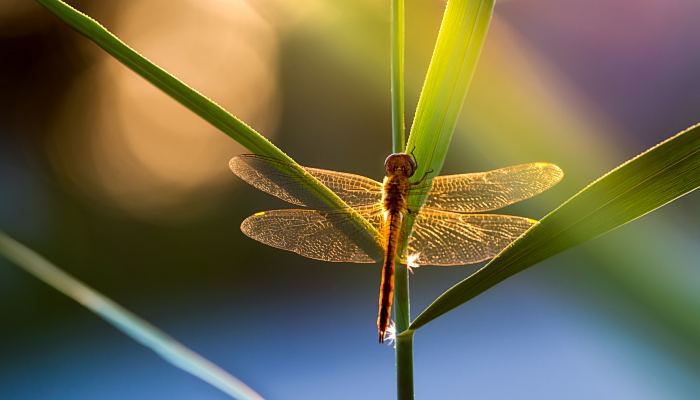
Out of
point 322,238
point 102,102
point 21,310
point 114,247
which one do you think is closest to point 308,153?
point 114,247

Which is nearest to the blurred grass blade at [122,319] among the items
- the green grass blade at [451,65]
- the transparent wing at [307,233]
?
the transparent wing at [307,233]

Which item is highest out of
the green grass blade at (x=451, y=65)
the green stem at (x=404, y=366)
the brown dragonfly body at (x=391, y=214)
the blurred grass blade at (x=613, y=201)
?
the green grass blade at (x=451, y=65)

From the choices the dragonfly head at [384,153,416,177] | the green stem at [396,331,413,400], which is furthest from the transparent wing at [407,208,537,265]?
the green stem at [396,331,413,400]

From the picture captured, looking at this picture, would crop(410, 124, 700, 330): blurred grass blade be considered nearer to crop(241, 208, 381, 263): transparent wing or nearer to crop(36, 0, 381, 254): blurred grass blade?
crop(36, 0, 381, 254): blurred grass blade

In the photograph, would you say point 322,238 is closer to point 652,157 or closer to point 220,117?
point 220,117

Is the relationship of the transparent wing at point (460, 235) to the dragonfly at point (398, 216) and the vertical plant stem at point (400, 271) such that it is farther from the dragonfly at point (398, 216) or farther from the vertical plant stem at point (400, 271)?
the vertical plant stem at point (400, 271)

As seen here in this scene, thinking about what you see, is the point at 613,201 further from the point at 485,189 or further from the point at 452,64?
the point at 485,189
